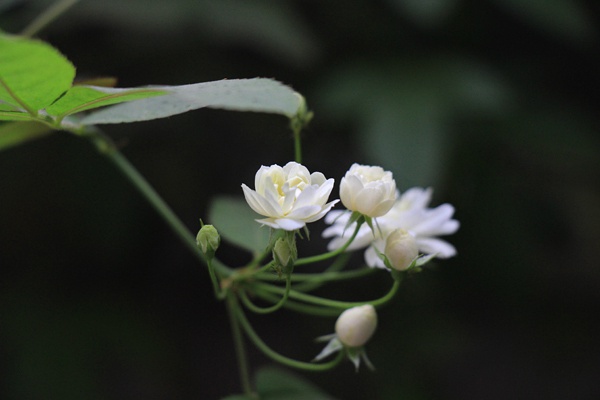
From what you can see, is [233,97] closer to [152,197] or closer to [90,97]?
[90,97]

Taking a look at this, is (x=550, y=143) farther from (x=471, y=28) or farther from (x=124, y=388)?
(x=124, y=388)

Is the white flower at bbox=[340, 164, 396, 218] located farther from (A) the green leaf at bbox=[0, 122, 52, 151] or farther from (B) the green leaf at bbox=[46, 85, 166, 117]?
(A) the green leaf at bbox=[0, 122, 52, 151]

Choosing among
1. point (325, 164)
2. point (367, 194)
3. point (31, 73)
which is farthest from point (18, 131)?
point (325, 164)

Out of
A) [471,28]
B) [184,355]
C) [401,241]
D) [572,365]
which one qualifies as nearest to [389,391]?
[184,355]

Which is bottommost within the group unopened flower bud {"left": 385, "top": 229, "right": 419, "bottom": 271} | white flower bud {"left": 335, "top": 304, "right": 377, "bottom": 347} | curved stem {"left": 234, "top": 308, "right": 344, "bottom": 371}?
curved stem {"left": 234, "top": 308, "right": 344, "bottom": 371}

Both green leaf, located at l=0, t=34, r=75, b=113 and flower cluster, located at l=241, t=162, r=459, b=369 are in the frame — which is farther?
flower cluster, located at l=241, t=162, r=459, b=369

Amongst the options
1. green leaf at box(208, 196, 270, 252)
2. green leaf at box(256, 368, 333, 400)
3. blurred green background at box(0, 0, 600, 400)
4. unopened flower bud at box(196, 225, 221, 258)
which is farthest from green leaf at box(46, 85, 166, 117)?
blurred green background at box(0, 0, 600, 400)

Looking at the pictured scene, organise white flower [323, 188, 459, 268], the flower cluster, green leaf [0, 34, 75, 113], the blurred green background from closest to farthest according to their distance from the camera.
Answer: green leaf [0, 34, 75, 113] → the flower cluster → white flower [323, 188, 459, 268] → the blurred green background

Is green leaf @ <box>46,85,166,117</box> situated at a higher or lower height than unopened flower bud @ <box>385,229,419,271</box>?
higher
